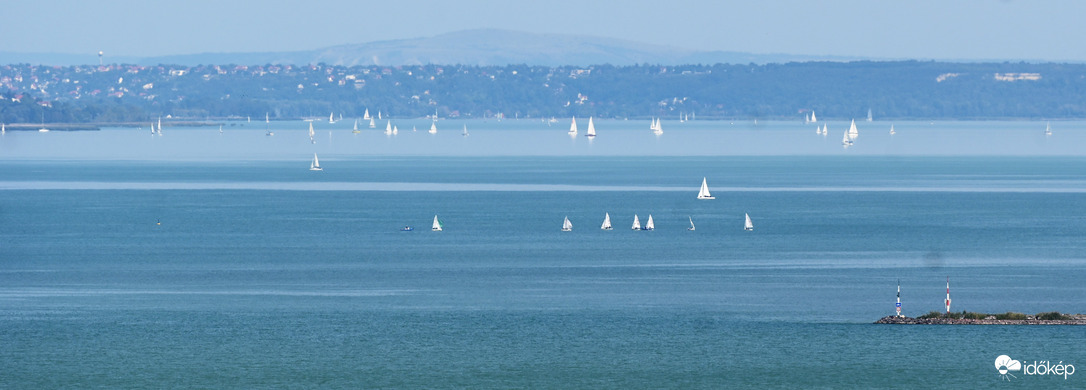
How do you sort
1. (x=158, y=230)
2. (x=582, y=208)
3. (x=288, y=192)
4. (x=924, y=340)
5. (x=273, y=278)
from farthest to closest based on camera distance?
(x=288, y=192) → (x=582, y=208) → (x=158, y=230) → (x=273, y=278) → (x=924, y=340)

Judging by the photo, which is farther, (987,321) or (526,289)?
(526,289)

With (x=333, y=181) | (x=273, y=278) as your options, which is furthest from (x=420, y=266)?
(x=333, y=181)

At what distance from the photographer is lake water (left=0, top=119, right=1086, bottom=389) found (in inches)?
2023

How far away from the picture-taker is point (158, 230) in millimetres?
100312

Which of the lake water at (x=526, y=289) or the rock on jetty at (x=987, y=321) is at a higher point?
the rock on jetty at (x=987, y=321)

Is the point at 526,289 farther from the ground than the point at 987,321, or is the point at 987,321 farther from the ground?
the point at 987,321

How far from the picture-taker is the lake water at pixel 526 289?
51375mm

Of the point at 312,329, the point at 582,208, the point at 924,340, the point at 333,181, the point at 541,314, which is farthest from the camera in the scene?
the point at 333,181

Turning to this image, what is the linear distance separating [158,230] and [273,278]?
29.0 meters

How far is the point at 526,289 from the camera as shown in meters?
69.2

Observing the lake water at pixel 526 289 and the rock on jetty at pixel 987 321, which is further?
the rock on jetty at pixel 987 321

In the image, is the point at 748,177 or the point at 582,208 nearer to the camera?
the point at 582,208

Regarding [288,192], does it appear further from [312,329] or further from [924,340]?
[924,340]

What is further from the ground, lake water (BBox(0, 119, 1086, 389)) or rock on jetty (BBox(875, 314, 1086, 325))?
rock on jetty (BBox(875, 314, 1086, 325))
